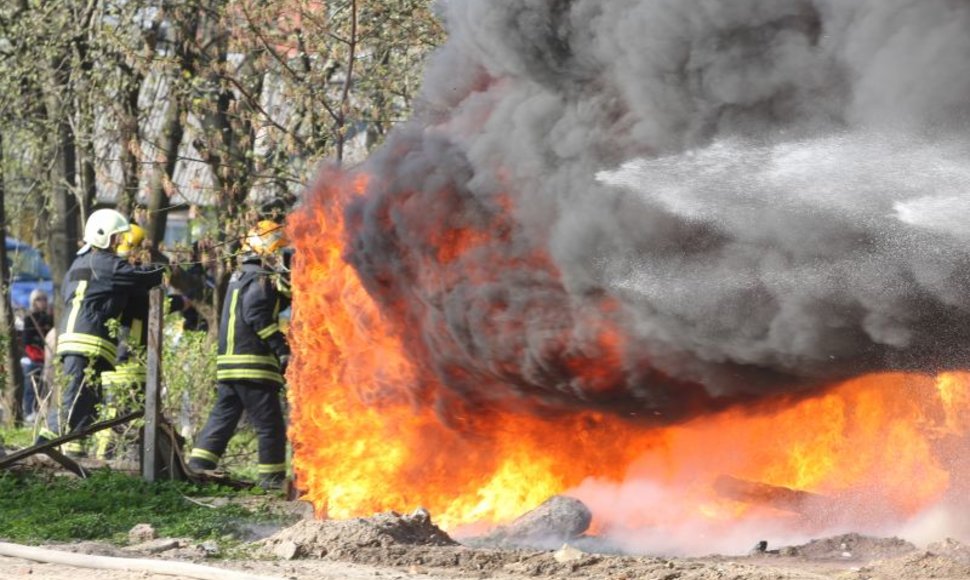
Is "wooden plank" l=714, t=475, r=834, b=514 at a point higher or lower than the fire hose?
higher

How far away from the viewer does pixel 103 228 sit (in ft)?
40.3

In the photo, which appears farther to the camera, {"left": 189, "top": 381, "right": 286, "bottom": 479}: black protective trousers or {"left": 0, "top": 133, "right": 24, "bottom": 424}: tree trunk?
{"left": 0, "top": 133, "right": 24, "bottom": 424}: tree trunk

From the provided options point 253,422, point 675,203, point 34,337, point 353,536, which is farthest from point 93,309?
Answer: point 34,337

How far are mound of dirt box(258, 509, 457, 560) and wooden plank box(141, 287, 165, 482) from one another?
3273 mm

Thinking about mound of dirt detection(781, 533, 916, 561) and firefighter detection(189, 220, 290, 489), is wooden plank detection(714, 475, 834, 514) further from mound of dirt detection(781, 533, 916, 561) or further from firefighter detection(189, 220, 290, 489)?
firefighter detection(189, 220, 290, 489)

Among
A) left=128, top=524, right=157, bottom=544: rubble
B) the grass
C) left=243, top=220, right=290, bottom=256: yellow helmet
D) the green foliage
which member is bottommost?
the grass

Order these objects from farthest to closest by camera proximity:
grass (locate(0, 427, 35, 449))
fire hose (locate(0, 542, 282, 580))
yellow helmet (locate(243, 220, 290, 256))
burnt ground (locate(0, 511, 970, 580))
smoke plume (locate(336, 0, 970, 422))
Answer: grass (locate(0, 427, 35, 449))
yellow helmet (locate(243, 220, 290, 256))
burnt ground (locate(0, 511, 970, 580))
fire hose (locate(0, 542, 282, 580))
smoke plume (locate(336, 0, 970, 422))

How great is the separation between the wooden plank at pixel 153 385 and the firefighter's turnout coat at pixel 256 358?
738 mm

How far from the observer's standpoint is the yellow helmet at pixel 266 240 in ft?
36.4

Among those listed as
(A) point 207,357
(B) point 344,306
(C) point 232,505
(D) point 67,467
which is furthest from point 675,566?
(A) point 207,357

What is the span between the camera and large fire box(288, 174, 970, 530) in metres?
8.35

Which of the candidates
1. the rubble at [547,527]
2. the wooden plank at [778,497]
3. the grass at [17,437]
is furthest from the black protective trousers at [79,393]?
the wooden plank at [778,497]

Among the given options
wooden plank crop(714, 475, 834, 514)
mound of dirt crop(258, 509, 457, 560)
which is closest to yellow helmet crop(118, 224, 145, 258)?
mound of dirt crop(258, 509, 457, 560)

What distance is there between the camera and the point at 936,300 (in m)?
6.39
